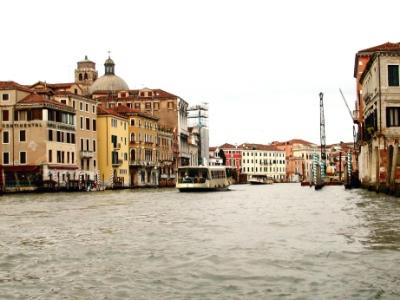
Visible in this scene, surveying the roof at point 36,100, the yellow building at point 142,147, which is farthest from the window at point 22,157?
the yellow building at point 142,147

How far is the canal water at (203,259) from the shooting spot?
9.41 metres

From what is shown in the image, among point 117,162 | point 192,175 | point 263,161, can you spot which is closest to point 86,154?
point 117,162

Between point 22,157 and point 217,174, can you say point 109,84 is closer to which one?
point 22,157

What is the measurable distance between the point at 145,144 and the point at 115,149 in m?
8.91

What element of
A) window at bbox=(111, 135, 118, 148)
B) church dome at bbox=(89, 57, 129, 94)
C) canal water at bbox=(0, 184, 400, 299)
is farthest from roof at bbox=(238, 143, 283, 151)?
canal water at bbox=(0, 184, 400, 299)

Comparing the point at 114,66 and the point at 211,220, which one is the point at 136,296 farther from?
the point at 114,66

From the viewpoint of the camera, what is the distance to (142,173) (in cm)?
7944

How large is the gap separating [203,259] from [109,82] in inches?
3489

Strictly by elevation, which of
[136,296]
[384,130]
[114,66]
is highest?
[114,66]

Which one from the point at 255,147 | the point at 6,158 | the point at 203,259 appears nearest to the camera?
the point at 203,259

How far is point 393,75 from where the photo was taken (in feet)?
133

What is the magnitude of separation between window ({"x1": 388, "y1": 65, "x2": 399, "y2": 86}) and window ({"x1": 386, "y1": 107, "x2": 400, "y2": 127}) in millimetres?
1450

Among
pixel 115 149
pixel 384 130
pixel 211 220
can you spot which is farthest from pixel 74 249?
pixel 115 149

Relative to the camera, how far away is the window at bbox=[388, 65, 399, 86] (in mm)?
40469
